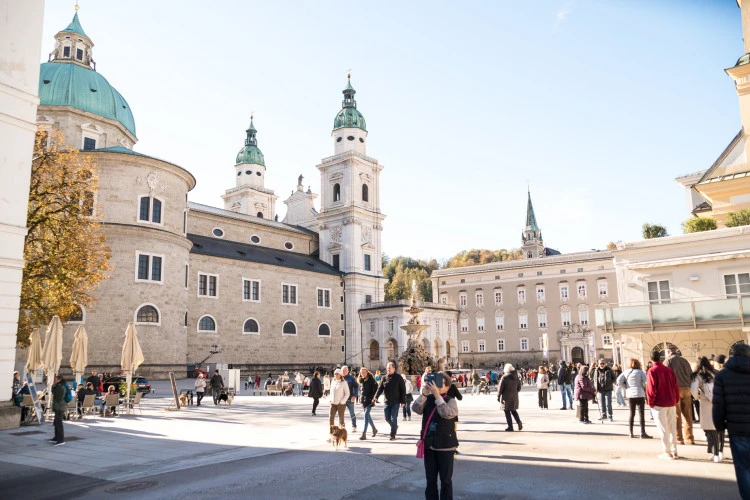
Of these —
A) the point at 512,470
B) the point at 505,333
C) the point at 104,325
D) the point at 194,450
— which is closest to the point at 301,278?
the point at 104,325

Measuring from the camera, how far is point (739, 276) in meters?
21.6

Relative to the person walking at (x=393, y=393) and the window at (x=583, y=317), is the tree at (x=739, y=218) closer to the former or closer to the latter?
the person walking at (x=393, y=393)

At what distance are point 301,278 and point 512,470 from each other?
150 ft

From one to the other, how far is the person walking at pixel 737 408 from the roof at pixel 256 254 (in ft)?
139

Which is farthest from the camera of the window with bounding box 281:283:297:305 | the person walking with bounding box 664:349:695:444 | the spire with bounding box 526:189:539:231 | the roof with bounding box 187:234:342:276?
the spire with bounding box 526:189:539:231

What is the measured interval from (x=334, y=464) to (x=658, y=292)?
18.8 meters

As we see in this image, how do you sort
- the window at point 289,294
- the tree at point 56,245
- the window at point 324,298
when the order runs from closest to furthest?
the tree at point 56,245 → the window at point 289,294 → the window at point 324,298

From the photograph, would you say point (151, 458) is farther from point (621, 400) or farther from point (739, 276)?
point (739, 276)

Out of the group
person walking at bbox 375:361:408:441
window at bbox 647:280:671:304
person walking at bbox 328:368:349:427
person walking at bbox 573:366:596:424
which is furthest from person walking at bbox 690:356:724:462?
window at bbox 647:280:671:304

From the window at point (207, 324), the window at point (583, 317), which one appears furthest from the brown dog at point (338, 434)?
the window at point (583, 317)

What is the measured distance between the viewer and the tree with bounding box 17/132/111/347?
1902cm

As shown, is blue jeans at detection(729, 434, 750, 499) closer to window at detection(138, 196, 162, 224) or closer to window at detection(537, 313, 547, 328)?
window at detection(138, 196, 162, 224)

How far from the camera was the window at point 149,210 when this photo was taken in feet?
124

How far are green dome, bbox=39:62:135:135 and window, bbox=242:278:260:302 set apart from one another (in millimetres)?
16023
